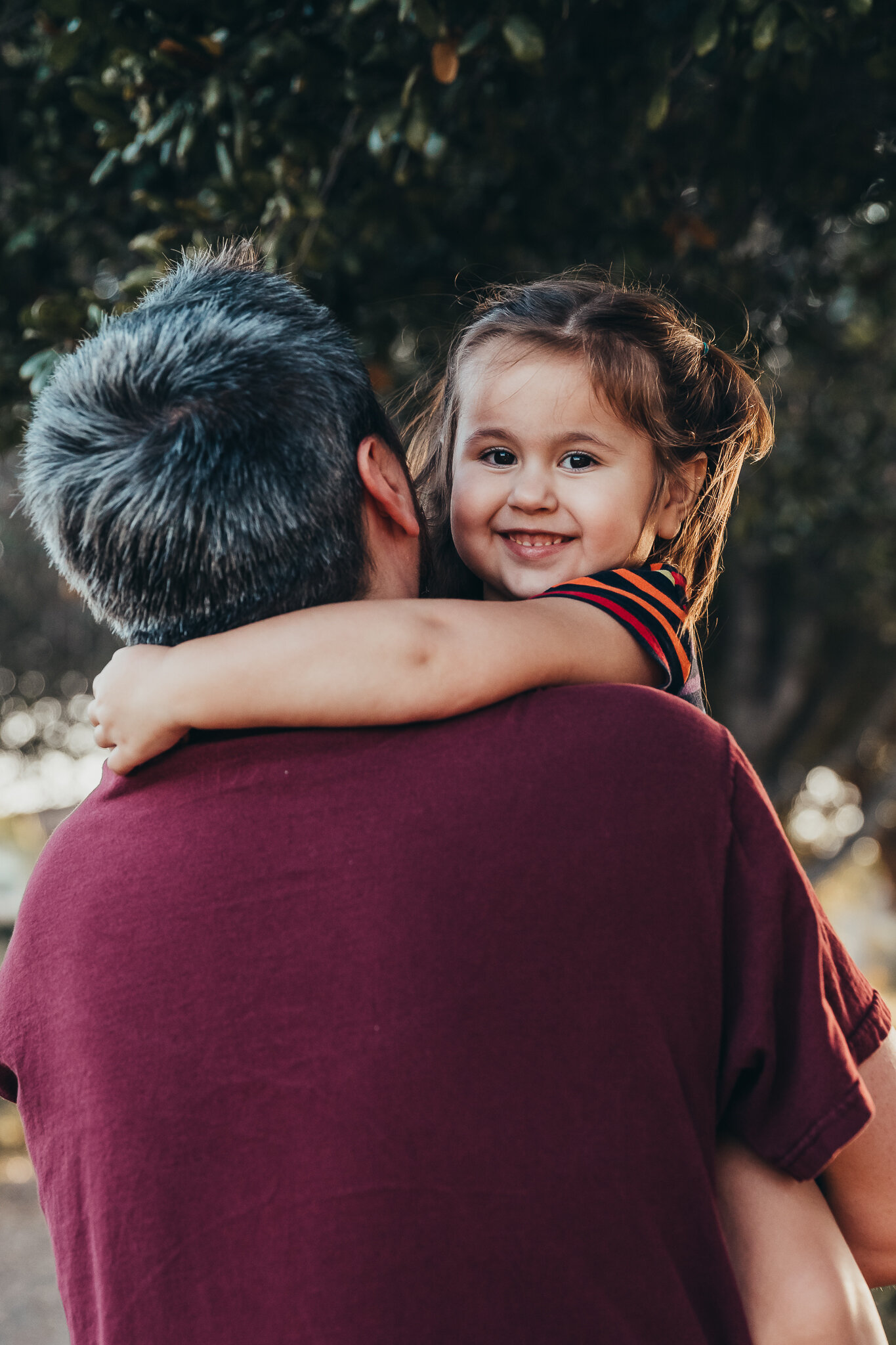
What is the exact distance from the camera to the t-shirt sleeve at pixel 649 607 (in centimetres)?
165

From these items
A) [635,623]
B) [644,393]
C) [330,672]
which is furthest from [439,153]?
[330,672]

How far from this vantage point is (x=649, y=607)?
169 centimetres

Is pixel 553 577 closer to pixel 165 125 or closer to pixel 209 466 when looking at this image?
pixel 209 466

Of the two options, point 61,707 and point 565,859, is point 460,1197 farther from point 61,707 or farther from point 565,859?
point 61,707

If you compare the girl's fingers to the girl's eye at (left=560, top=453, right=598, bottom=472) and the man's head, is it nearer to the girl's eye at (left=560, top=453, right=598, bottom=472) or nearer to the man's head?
the man's head

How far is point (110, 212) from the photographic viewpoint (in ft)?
11.0

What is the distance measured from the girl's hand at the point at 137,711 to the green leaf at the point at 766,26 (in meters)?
1.75

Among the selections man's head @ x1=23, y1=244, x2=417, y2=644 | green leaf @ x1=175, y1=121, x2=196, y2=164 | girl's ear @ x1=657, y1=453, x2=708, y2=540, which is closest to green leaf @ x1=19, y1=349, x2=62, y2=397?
green leaf @ x1=175, y1=121, x2=196, y2=164

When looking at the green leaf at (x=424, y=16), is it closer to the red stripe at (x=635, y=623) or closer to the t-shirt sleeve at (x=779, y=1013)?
the red stripe at (x=635, y=623)

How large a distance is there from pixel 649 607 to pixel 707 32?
4.35 ft

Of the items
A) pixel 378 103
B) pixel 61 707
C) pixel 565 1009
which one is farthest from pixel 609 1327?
pixel 61 707

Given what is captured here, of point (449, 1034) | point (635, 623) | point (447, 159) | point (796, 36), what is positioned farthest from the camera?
point (447, 159)

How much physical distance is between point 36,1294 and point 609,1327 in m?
9.03

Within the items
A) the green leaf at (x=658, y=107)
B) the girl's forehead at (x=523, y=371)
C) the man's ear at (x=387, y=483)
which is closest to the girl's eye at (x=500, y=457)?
the girl's forehead at (x=523, y=371)
